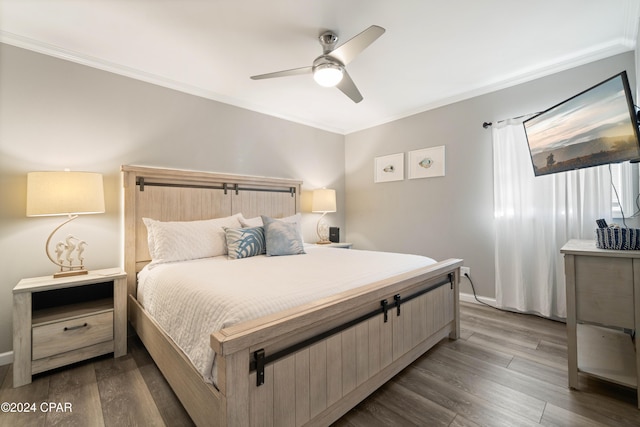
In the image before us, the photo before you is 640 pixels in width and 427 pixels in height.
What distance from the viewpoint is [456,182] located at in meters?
3.39

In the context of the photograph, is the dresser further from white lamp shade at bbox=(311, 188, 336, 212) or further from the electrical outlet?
white lamp shade at bbox=(311, 188, 336, 212)

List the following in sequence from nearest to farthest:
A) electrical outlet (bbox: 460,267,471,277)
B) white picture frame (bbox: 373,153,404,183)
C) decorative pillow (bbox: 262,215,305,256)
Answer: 1. decorative pillow (bbox: 262,215,305,256)
2. electrical outlet (bbox: 460,267,471,277)
3. white picture frame (bbox: 373,153,404,183)

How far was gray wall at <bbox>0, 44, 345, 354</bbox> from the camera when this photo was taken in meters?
2.09

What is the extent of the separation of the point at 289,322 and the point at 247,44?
227cm

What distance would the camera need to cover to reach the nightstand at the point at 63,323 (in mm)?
1792

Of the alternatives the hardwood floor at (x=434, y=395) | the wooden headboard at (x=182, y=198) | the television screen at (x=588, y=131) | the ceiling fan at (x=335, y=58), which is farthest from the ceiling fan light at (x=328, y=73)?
the hardwood floor at (x=434, y=395)

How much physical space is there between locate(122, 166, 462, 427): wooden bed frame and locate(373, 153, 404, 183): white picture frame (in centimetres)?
188

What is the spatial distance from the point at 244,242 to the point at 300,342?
1.44 metres

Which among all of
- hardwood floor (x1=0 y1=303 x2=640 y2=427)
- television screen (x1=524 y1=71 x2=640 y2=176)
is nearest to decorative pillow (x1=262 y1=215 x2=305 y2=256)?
hardwood floor (x1=0 y1=303 x2=640 y2=427)

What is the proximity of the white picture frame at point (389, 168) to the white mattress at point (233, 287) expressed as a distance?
1.89 metres

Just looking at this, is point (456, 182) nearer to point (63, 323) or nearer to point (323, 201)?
point (323, 201)

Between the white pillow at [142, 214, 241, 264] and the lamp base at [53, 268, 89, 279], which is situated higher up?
the white pillow at [142, 214, 241, 264]

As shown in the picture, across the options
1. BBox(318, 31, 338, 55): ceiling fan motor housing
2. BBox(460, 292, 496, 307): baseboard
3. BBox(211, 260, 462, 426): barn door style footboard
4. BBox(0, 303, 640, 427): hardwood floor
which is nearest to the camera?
BBox(211, 260, 462, 426): barn door style footboard

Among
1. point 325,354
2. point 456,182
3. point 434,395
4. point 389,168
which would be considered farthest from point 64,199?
point 456,182
